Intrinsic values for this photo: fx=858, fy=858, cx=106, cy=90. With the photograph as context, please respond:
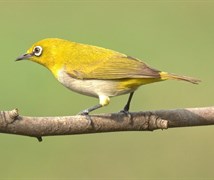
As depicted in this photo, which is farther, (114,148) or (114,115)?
(114,148)

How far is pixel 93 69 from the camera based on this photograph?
25.0ft

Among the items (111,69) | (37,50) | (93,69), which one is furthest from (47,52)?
(111,69)

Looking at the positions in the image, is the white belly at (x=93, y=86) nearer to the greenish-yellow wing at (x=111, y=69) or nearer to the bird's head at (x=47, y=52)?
the greenish-yellow wing at (x=111, y=69)

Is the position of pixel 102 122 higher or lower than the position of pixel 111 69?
lower

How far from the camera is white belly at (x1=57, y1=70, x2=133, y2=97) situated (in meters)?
7.36

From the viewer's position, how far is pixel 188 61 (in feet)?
58.7

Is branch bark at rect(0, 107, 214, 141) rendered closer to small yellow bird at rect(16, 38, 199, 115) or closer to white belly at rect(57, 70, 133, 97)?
small yellow bird at rect(16, 38, 199, 115)

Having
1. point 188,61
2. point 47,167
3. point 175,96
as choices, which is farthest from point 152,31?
point 47,167

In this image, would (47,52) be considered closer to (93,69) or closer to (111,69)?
(93,69)

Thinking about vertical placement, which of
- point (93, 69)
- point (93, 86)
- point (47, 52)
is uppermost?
point (47, 52)

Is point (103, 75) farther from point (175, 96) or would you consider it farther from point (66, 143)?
point (175, 96)

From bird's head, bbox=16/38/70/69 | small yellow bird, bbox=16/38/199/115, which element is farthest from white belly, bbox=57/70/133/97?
bird's head, bbox=16/38/70/69

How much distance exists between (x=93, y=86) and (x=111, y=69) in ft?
0.77

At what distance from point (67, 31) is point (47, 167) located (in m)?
9.43
